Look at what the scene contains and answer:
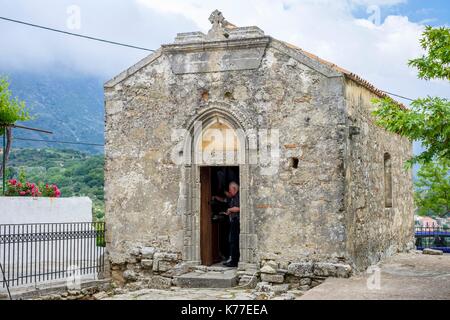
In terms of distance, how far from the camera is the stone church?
10938 mm

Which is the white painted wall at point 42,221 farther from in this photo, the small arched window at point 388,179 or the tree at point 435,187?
the tree at point 435,187

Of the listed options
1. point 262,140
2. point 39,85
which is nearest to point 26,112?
point 262,140

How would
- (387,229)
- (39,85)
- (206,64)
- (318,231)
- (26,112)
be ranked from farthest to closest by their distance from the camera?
(39,85)
(26,112)
(387,229)
(206,64)
(318,231)

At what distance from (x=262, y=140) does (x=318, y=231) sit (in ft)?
7.05

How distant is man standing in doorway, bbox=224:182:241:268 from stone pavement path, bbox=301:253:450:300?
241 centimetres

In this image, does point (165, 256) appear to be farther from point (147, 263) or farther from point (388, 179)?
point (388, 179)

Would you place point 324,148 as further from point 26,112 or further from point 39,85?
point 39,85

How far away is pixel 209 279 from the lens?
1102cm

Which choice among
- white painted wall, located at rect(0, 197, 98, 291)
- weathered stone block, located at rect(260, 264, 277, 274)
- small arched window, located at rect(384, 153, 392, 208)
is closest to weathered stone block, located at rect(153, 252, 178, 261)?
white painted wall, located at rect(0, 197, 98, 291)

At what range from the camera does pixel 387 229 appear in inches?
555

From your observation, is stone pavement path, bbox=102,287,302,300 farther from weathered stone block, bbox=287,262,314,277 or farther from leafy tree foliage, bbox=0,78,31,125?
Answer: leafy tree foliage, bbox=0,78,31,125

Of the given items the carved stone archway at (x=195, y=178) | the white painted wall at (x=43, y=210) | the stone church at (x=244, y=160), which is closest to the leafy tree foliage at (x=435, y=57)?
the stone church at (x=244, y=160)

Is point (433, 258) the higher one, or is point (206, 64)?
point (206, 64)
